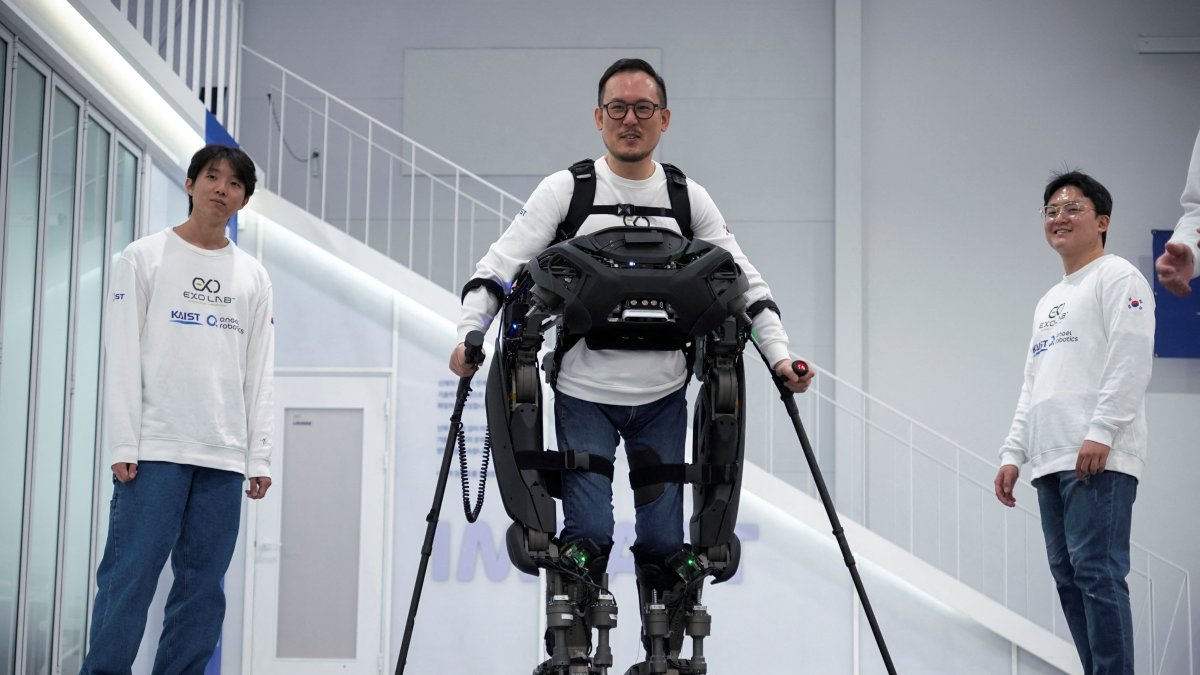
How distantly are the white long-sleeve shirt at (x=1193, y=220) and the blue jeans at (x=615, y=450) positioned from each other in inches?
43.7

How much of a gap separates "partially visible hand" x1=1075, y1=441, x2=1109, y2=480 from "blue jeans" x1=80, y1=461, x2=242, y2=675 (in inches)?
92.7

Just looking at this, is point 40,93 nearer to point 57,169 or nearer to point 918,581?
point 57,169

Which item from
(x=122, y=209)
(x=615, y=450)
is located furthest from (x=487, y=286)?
(x=122, y=209)

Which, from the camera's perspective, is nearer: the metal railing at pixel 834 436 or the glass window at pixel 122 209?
the glass window at pixel 122 209

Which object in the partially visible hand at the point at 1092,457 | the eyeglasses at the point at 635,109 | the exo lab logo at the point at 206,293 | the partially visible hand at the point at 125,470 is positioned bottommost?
the partially visible hand at the point at 125,470

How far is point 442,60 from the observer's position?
797 cm

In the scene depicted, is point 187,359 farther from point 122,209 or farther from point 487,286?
point 122,209

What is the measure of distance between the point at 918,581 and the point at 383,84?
488cm

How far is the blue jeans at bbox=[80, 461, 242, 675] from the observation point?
2.99 metres

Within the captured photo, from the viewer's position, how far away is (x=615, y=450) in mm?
2648

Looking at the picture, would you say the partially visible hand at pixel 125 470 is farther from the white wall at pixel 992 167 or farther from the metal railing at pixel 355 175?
the white wall at pixel 992 167

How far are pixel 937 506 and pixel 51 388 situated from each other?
546 cm

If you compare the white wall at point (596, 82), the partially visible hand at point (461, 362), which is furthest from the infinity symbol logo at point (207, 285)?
the white wall at point (596, 82)

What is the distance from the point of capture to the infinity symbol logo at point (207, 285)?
3289 mm
